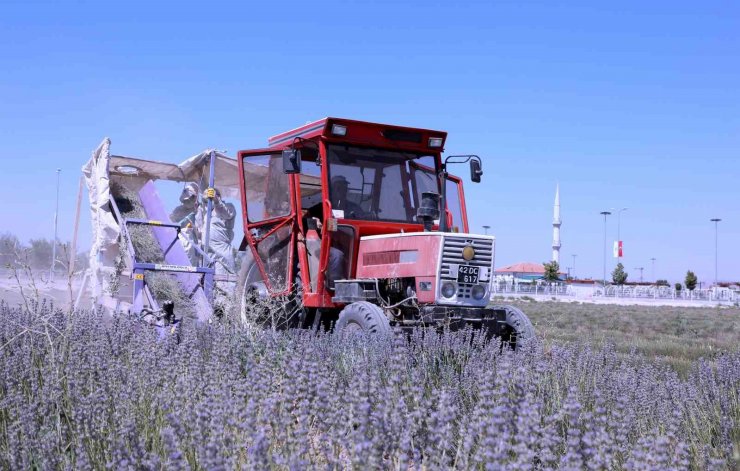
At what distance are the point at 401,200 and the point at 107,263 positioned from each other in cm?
464

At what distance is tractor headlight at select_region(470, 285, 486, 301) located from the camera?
7.86m

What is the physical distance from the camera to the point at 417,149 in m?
8.66

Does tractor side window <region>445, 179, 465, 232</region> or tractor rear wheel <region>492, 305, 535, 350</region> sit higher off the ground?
tractor side window <region>445, 179, 465, 232</region>


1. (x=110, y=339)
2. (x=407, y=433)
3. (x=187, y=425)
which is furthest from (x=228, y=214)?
(x=407, y=433)

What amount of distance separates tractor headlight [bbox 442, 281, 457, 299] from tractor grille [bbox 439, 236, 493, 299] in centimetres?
6

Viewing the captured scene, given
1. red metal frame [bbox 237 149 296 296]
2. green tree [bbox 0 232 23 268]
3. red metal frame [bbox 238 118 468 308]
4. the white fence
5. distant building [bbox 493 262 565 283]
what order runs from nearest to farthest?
green tree [bbox 0 232 23 268] < red metal frame [bbox 238 118 468 308] < red metal frame [bbox 237 149 296 296] < the white fence < distant building [bbox 493 262 565 283]

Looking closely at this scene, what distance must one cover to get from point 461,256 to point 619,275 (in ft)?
283

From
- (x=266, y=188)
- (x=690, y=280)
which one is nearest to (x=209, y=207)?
(x=266, y=188)

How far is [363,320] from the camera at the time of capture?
23.3ft

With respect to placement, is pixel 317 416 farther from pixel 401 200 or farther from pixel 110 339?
pixel 401 200

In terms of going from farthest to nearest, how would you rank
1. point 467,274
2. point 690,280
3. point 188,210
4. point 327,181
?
point 690,280, point 188,210, point 327,181, point 467,274

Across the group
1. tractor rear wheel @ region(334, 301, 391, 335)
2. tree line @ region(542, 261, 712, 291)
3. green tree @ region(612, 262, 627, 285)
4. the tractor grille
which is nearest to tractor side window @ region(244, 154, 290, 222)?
tractor rear wheel @ region(334, 301, 391, 335)

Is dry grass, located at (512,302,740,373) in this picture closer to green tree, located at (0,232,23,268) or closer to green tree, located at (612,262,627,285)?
green tree, located at (0,232,23,268)

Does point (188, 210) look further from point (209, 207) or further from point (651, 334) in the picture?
point (651, 334)
